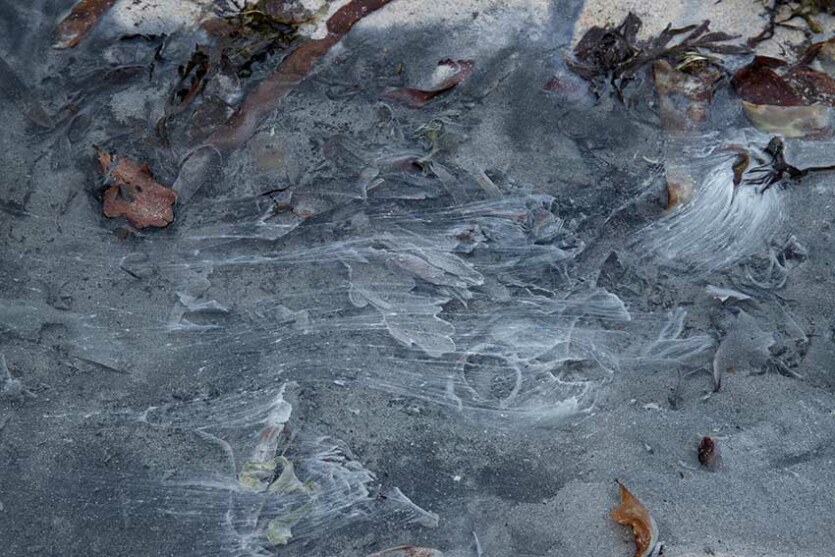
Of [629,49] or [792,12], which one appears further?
[792,12]

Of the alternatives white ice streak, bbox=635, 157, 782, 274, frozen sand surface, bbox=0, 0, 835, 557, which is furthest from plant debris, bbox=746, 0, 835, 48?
white ice streak, bbox=635, 157, 782, 274

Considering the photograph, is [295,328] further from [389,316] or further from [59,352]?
[59,352]

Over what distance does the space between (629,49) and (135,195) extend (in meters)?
1.89

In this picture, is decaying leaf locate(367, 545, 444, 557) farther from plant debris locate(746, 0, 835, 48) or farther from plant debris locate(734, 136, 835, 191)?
plant debris locate(746, 0, 835, 48)

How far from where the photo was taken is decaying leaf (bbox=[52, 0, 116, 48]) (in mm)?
3287

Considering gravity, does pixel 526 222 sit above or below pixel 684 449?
above

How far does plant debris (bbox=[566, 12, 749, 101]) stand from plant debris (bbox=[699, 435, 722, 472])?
4.47 feet

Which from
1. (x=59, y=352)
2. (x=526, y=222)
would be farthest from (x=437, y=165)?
(x=59, y=352)

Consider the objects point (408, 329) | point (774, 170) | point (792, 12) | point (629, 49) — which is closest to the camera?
point (408, 329)

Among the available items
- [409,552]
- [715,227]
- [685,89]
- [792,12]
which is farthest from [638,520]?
[792,12]

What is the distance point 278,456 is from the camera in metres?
2.43

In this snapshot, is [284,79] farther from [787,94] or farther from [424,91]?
[787,94]

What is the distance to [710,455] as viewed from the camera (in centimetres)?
246

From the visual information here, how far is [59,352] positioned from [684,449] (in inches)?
73.4
